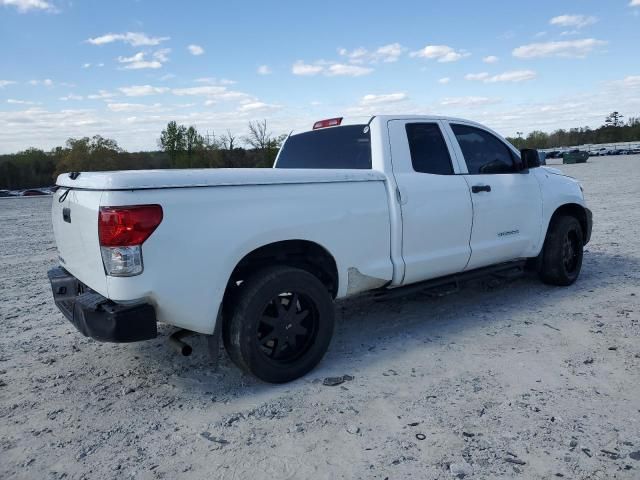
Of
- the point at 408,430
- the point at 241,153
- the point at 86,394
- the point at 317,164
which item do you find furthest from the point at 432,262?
the point at 241,153

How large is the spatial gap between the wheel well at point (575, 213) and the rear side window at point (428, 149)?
2.04 meters

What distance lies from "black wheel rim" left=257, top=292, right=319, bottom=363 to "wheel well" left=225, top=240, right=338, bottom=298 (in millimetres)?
280

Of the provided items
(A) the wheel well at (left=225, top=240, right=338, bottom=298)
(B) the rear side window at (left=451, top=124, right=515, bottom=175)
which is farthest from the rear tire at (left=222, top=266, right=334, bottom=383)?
(B) the rear side window at (left=451, top=124, right=515, bottom=175)

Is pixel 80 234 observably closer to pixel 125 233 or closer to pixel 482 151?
pixel 125 233

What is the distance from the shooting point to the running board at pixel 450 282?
4.29 metres

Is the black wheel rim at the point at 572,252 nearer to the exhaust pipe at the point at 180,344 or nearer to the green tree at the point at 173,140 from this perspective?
the exhaust pipe at the point at 180,344

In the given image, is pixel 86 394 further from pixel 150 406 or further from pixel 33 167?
pixel 33 167

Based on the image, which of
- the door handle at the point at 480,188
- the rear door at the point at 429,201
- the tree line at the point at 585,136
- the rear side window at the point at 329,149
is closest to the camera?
the rear door at the point at 429,201

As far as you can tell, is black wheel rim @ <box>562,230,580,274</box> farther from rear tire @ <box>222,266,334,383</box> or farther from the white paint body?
rear tire @ <box>222,266,334,383</box>

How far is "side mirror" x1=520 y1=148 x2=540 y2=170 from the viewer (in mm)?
5180

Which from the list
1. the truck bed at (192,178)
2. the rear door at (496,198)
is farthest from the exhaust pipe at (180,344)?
the rear door at (496,198)

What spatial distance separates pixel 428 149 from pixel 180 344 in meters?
2.80

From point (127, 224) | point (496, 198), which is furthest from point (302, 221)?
point (496, 198)

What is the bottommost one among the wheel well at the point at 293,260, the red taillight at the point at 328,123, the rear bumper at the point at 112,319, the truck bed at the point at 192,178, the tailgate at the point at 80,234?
the rear bumper at the point at 112,319
